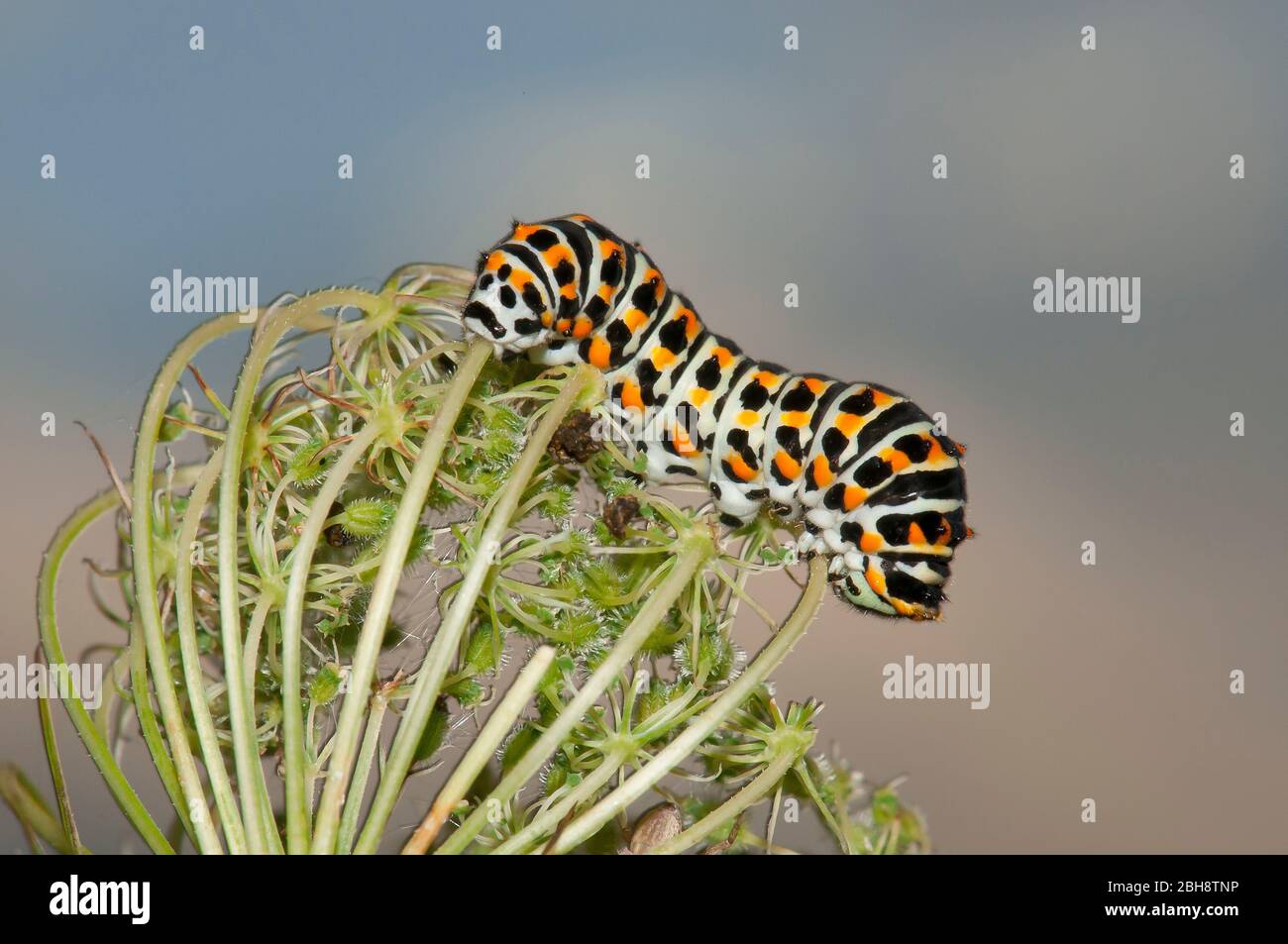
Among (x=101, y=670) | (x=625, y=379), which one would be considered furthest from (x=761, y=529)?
(x=101, y=670)

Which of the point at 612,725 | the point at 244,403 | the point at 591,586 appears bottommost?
the point at 612,725

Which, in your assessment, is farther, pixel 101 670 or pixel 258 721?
pixel 101 670

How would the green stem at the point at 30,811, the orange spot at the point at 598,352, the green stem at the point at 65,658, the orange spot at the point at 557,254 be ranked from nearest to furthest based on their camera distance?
the green stem at the point at 65,658, the green stem at the point at 30,811, the orange spot at the point at 557,254, the orange spot at the point at 598,352

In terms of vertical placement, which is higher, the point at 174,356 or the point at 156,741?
the point at 174,356

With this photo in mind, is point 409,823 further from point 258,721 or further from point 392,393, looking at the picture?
point 392,393

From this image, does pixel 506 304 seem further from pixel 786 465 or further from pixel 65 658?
pixel 65 658

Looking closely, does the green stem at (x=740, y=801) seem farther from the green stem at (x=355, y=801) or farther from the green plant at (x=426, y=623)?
the green stem at (x=355, y=801)

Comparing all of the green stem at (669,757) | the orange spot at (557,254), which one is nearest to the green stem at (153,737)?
the green stem at (669,757)
